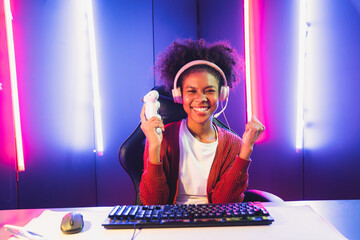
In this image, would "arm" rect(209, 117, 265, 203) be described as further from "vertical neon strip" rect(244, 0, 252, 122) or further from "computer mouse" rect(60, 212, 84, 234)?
"vertical neon strip" rect(244, 0, 252, 122)

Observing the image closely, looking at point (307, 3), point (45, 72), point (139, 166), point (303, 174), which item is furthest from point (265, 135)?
point (45, 72)

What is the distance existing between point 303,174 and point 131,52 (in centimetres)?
179

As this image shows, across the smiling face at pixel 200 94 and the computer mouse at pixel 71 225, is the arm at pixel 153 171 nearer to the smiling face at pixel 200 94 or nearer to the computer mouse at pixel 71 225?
the smiling face at pixel 200 94

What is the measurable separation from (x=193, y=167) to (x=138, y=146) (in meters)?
0.34

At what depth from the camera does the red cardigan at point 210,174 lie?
1045 mm

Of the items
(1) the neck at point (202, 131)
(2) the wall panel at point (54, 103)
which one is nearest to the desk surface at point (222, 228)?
(1) the neck at point (202, 131)

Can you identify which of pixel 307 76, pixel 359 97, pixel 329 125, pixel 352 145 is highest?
pixel 307 76

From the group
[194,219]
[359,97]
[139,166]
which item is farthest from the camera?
[359,97]

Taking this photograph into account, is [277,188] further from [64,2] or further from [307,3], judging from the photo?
[64,2]

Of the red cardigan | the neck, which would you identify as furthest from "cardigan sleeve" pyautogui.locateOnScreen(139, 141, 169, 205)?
the neck

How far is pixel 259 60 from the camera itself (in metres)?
2.07

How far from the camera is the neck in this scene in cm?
121

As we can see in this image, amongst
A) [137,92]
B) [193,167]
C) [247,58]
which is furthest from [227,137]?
[137,92]

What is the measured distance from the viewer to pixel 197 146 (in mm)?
1186
